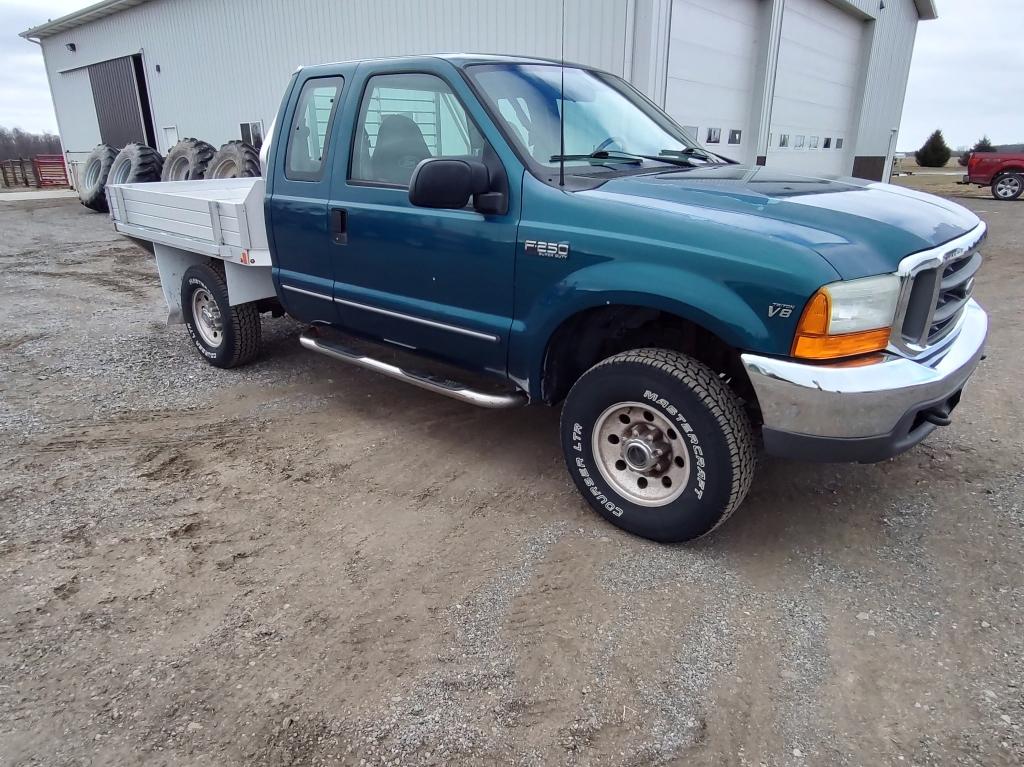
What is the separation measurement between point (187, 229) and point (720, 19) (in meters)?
8.09

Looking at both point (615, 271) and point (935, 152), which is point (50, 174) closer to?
point (615, 271)

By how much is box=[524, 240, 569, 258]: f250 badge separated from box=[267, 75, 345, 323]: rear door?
149cm

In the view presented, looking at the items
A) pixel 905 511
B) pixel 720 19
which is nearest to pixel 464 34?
pixel 720 19

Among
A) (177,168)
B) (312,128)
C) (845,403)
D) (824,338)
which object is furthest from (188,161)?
(845,403)

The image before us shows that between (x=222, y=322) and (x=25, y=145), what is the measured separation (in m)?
49.8

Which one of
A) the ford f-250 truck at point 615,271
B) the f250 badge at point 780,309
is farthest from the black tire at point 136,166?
the f250 badge at point 780,309

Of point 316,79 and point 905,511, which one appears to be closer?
point 905,511

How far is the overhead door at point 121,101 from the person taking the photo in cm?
1847

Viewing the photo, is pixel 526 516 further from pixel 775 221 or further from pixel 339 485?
pixel 775 221

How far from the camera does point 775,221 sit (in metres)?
2.60

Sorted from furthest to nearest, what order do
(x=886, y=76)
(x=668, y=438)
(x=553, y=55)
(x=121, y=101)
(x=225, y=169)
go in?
(x=121, y=101) < (x=886, y=76) < (x=225, y=169) < (x=553, y=55) < (x=668, y=438)

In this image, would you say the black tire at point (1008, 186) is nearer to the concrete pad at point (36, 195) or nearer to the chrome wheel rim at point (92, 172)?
the chrome wheel rim at point (92, 172)

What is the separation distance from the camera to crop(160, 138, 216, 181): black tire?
1290cm

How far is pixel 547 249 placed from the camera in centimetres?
305
